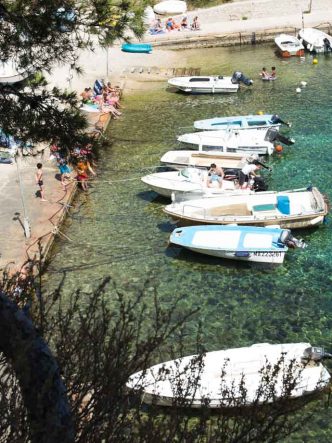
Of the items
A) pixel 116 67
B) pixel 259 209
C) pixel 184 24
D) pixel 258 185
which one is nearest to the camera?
pixel 259 209

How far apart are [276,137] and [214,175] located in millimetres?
5413

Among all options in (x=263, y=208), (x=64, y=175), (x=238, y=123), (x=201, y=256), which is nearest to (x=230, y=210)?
(x=263, y=208)

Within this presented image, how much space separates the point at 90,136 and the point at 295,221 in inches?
465

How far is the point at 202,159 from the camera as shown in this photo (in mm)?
26188

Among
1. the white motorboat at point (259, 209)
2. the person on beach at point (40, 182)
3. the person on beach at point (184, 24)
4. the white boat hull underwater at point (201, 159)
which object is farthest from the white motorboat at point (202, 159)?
the person on beach at point (184, 24)

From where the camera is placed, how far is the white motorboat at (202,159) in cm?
2577

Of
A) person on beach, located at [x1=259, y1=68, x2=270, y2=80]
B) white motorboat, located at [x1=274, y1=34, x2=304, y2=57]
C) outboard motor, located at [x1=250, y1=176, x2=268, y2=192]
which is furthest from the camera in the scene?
white motorboat, located at [x1=274, y1=34, x2=304, y2=57]

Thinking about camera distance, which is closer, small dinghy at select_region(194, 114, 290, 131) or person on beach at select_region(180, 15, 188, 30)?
small dinghy at select_region(194, 114, 290, 131)

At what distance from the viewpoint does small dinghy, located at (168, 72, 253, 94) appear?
35438 mm

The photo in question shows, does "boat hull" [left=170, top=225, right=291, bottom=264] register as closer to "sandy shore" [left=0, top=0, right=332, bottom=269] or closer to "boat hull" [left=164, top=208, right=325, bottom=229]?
"boat hull" [left=164, top=208, right=325, bottom=229]

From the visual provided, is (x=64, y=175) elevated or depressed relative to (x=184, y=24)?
depressed

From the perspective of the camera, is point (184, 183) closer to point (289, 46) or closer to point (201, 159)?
point (201, 159)

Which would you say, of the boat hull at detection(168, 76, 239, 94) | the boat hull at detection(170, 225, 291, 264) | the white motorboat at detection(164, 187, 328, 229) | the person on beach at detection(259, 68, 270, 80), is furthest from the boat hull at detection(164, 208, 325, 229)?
the person on beach at detection(259, 68, 270, 80)

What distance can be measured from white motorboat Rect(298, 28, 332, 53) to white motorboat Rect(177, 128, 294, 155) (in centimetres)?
1497
